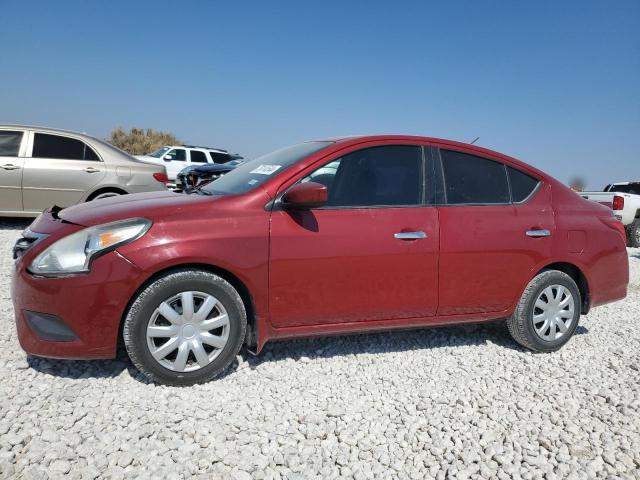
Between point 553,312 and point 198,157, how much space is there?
56.2ft

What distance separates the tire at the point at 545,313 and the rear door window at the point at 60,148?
21.0 ft

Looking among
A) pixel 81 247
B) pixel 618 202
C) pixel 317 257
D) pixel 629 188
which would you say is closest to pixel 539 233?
pixel 317 257

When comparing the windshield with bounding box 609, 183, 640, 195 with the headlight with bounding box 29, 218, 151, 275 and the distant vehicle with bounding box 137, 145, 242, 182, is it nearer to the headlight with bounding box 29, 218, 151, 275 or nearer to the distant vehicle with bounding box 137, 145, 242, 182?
the headlight with bounding box 29, 218, 151, 275

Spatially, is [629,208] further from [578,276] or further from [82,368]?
[82,368]

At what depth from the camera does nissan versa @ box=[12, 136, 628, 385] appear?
114 inches

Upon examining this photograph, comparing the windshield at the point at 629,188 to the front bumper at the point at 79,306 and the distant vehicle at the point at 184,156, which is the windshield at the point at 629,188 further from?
the distant vehicle at the point at 184,156

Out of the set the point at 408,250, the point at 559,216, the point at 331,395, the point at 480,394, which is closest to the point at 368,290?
the point at 408,250

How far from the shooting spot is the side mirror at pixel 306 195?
3.08 meters

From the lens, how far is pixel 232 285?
3.17 meters

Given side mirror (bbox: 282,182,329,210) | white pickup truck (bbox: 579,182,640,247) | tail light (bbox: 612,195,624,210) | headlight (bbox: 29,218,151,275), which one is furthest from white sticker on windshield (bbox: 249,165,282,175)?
white pickup truck (bbox: 579,182,640,247)

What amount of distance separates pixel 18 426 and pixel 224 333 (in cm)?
117

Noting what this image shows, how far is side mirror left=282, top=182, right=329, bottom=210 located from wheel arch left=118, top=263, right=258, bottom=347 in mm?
598

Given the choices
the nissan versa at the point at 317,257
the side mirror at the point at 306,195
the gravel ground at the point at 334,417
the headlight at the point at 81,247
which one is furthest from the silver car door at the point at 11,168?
the side mirror at the point at 306,195

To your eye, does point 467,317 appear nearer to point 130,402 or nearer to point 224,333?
point 224,333
